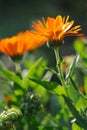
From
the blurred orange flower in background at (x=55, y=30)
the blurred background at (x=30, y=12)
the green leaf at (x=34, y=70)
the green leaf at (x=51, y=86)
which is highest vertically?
the blurred background at (x=30, y=12)

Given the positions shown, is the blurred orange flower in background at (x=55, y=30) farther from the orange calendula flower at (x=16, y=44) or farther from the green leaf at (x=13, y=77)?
the green leaf at (x=13, y=77)

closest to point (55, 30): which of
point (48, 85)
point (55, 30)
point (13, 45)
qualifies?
point (55, 30)

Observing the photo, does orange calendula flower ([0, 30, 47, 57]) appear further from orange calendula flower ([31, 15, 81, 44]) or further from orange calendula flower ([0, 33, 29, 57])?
orange calendula flower ([31, 15, 81, 44])

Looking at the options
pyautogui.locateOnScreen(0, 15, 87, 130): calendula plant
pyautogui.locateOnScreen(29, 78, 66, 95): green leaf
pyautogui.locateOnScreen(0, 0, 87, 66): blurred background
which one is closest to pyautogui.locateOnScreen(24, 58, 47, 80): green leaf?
pyautogui.locateOnScreen(0, 15, 87, 130): calendula plant

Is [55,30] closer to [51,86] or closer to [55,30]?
[55,30]

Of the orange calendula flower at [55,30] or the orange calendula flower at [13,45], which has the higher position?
the orange calendula flower at [13,45]

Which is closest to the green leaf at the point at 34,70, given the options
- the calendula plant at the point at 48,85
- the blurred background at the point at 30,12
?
the calendula plant at the point at 48,85
